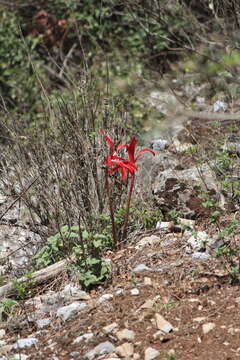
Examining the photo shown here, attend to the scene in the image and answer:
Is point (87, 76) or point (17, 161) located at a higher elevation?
point (87, 76)

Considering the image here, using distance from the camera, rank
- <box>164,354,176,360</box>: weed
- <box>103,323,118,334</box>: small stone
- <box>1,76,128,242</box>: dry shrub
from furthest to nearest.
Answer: <box>1,76,128,242</box>: dry shrub → <box>103,323,118,334</box>: small stone → <box>164,354,176,360</box>: weed

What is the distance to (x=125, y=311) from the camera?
333cm

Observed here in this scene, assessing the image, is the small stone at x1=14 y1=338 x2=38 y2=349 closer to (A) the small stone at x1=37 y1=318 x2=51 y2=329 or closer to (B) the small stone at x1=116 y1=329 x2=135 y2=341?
(A) the small stone at x1=37 y1=318 x2=51 y2=329

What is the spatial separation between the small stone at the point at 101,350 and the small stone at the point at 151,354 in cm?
19

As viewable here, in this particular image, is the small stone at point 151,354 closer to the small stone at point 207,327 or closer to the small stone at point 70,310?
the small stone at point 207,327

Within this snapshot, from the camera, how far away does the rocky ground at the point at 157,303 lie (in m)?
3.04

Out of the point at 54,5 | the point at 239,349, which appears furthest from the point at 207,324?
the point at 54,5

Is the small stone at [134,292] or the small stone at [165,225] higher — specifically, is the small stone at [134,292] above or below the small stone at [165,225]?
above

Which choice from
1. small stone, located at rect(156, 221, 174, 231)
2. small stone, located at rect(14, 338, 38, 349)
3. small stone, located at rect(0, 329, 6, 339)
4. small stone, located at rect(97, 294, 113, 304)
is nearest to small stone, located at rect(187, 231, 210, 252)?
small stone, located at rect(156, 221, 174, 231)

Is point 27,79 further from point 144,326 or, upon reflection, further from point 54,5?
point 144,326

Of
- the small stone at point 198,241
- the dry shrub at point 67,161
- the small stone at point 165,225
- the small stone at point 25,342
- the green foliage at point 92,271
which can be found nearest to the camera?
the small stone at point 25,342

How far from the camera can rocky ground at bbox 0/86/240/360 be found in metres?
3.04

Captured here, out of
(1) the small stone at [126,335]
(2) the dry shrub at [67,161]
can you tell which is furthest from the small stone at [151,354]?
(2) the dry shrub at [67,161]

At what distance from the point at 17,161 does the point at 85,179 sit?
673 millimetres
